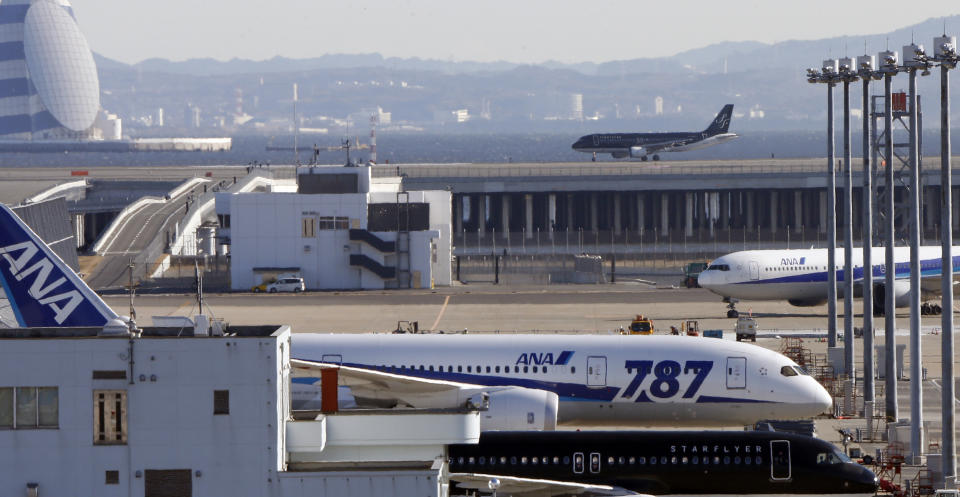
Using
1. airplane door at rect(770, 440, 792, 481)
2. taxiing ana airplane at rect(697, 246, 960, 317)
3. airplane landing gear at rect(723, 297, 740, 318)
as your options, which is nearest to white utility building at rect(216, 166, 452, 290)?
airplane landing gear at rect(723, 297, 740, 318)

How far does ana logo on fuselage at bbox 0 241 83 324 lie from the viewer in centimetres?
4066

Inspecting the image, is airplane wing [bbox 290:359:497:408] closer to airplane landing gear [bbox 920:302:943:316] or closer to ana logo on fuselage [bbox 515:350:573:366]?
ana logo on fuselage [bbox 515:350:573:366]

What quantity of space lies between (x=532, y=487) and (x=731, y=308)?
55334 millimetres

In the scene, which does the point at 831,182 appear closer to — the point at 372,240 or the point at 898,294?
the point at 898,294

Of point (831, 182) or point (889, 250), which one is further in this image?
point (831, 182)

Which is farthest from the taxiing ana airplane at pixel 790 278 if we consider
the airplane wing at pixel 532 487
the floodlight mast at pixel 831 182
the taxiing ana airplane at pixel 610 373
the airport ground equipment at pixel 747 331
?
the airplane wing at pixel 532 487

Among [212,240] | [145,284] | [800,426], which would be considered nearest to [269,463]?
[800,426]

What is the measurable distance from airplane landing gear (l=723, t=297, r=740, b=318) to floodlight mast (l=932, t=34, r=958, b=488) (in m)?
46.0

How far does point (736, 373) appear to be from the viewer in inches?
1916

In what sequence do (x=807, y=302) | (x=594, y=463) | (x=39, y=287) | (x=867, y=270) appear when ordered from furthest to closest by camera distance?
(x=807, y=302)
(x=867, y=270)
(x=39, y=287)
(x=594, y=463)

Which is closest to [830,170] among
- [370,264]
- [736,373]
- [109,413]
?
[736,373]

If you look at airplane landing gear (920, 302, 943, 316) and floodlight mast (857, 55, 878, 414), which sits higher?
floodlight mast (857, 55, 878, 414)

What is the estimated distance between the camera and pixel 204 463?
23.8 metres

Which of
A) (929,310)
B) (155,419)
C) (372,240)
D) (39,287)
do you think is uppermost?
(39,287)
